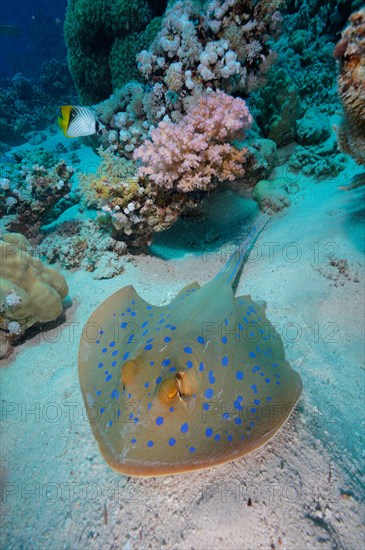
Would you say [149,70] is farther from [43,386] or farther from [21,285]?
[43,386]

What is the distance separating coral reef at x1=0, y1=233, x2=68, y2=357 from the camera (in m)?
4.73

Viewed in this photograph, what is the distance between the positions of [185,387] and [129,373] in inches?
20.0

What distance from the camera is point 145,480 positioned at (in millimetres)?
2523

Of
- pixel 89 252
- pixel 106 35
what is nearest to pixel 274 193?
pixel 89 252

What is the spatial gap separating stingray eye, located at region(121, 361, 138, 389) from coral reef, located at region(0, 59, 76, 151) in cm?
1859

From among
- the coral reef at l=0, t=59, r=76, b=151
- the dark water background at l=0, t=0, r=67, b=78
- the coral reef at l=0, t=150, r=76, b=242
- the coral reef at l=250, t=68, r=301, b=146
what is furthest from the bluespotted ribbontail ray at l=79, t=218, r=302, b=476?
the dark water background at l=0, t=0, r=67, b=78

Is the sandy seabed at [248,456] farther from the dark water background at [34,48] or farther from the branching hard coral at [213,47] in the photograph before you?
→ the dark water background at [34,48]

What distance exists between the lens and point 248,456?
254cm

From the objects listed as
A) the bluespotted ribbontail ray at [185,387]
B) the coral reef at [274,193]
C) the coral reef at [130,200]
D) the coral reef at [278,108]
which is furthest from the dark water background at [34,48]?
the bluespotted ribbontail ray at [185,387]

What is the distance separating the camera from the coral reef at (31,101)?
59.9 feet

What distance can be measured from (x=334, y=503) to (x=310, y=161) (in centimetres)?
758

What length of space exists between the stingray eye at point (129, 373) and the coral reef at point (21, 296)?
3.06 metres

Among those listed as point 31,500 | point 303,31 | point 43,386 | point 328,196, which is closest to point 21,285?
point 43,386

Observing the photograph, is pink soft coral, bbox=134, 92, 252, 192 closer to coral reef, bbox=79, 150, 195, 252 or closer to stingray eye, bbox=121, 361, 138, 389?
coral reef, bbox=79, 150, 195, 252
